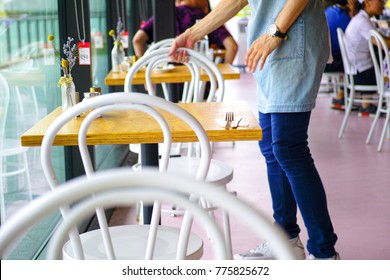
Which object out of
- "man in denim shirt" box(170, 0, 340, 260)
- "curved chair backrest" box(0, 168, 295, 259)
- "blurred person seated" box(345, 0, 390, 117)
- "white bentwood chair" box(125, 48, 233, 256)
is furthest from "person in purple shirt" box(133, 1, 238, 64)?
"curved chair backrest" box(0, 168, 295, 259)

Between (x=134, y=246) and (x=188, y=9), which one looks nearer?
(x=134, y=246)

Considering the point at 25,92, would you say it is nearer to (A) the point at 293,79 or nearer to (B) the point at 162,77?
(A) the point at 293,79

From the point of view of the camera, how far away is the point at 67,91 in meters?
2.67

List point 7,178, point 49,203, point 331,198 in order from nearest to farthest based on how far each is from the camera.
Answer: point 49,203 < point 7,178 < point 331,198

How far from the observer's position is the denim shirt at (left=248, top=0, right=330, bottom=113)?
2.62 meters

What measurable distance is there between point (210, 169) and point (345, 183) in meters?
1.82

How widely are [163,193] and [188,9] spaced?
4.48 meters

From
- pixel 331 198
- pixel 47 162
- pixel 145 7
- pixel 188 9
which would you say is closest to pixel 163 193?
pixel 47 162

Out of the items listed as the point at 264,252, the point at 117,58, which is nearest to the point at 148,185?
the point at 264,252

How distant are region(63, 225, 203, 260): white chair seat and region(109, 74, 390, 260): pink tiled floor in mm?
1084

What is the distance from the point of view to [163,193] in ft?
3.48
